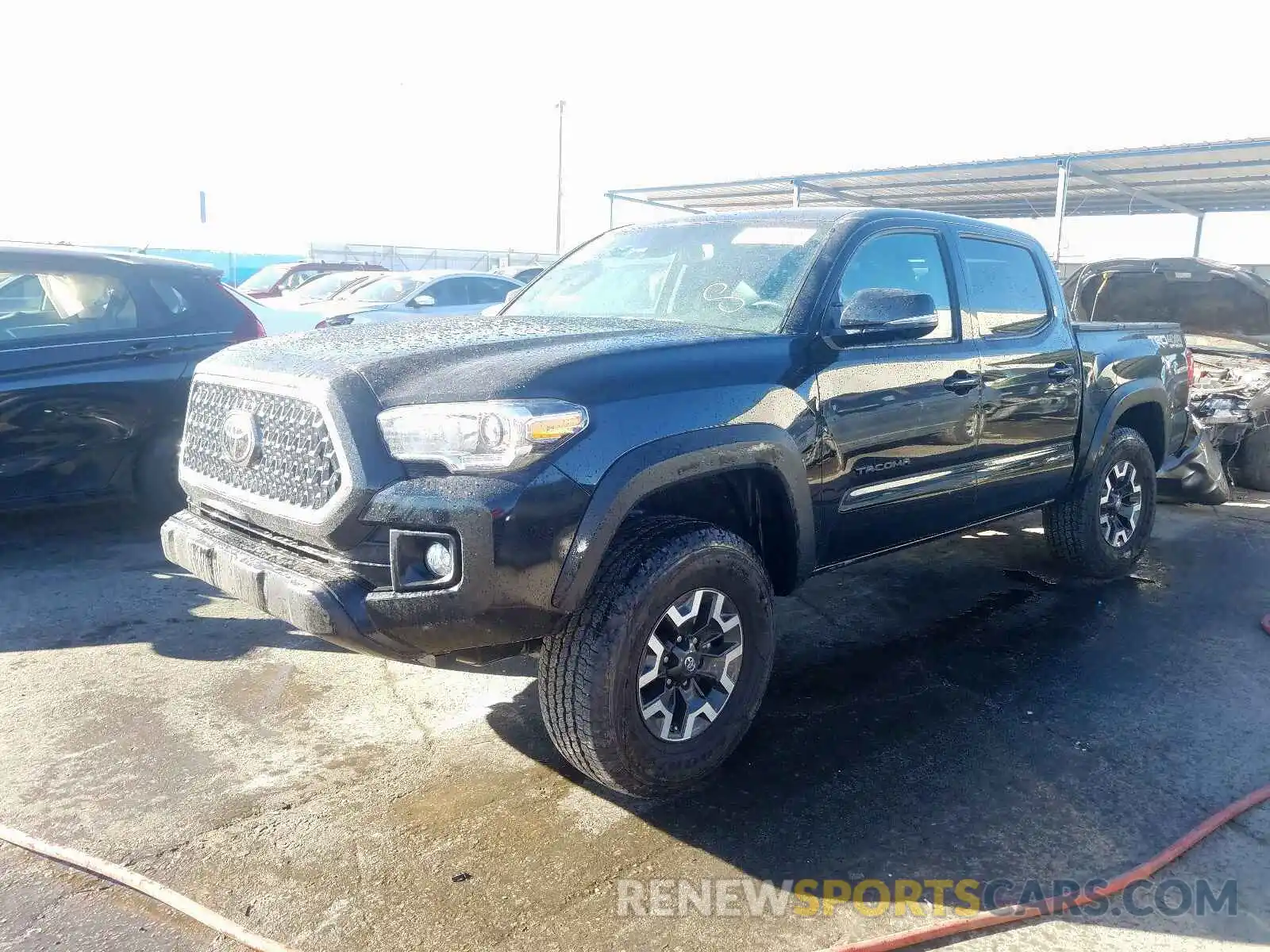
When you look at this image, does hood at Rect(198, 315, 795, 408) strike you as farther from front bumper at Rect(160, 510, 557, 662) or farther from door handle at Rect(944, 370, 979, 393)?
door handle at Rect(944, 370, 979, 393)

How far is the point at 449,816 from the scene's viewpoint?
283cm

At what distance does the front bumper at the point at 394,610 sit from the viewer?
247cm

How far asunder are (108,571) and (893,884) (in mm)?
4148

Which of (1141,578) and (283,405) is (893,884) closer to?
(283,405)

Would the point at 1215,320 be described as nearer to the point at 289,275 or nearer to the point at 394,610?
the point at 394,610

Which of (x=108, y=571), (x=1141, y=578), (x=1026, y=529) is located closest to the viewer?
(x=108, y=571)

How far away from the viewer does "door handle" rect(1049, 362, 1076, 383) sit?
14.7 ft

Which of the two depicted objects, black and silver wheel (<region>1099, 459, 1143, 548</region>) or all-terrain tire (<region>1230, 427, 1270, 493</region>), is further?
all-terrain tire (<region>1230, 427, 1270, 493</region>)

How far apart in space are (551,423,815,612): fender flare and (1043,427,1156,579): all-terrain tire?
241 cm

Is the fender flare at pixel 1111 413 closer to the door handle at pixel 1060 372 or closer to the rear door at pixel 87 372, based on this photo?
the door handle at pixel 1060 372

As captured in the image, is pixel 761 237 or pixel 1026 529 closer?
pixel 761 237

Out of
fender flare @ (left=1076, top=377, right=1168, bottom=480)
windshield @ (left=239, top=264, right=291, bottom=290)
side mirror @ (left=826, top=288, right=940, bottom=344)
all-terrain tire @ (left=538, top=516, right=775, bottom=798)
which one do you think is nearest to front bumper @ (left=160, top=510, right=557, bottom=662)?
all-terrain tire @ (left=538, top=516, right=775, bottom=798)

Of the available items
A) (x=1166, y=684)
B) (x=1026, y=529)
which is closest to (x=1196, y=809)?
(x=1166, y=684)

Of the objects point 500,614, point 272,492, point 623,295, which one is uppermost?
point 623,295
